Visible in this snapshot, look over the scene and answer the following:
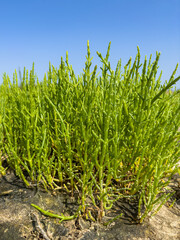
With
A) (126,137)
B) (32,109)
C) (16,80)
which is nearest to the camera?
(126,137)

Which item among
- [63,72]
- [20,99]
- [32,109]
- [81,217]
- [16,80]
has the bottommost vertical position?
[81,217]

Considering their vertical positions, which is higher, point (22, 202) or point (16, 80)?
point (16, 80)

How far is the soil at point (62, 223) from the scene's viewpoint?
3.98ft

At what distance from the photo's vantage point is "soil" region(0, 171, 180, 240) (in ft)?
3.98

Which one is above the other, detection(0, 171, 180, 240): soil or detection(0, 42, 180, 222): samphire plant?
detection(0, 42, 180, 222): samphire plant

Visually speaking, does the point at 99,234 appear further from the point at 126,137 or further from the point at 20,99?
the point at 20,99

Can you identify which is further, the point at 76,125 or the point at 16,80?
the point at 16,80

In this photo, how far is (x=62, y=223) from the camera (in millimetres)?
1278

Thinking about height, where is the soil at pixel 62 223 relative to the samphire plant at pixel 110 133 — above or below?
below

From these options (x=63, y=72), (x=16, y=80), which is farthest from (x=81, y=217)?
(x=16, y=80)

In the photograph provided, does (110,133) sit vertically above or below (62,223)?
above

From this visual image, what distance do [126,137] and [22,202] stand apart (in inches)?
32.9

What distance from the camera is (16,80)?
206cm

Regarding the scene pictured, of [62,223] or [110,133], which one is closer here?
[62,223]
